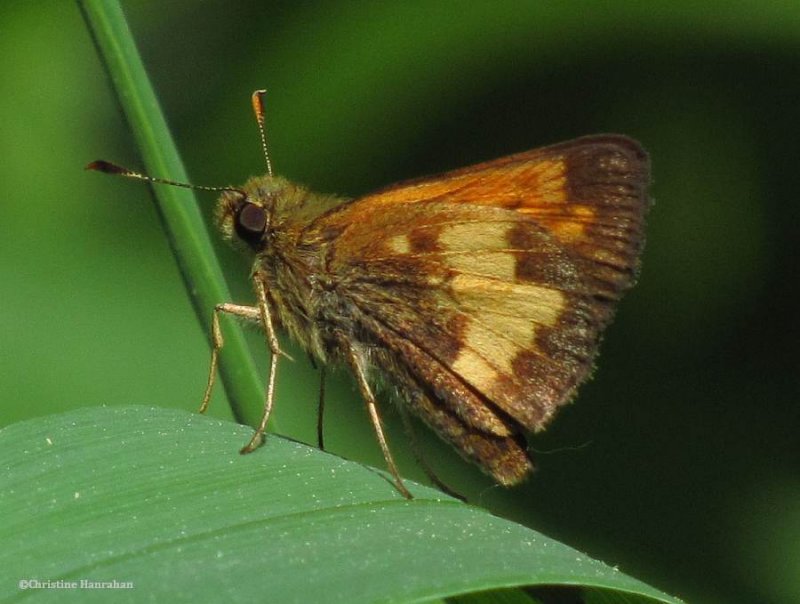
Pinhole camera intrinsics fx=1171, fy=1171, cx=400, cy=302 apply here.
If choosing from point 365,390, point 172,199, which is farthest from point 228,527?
point 365,390

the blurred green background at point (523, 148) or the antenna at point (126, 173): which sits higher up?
the antenna at point (126, 173)

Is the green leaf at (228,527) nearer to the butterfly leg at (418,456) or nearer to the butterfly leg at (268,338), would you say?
the butterfly leg at (268,338)

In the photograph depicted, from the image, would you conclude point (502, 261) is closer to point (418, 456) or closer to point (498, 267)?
point (498, 267)

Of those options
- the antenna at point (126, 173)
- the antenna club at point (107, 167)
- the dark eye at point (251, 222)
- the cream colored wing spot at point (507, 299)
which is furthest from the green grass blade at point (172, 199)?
the cream colored wing spot at point (507, 299)

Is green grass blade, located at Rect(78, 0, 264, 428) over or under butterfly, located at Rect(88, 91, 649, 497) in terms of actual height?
over

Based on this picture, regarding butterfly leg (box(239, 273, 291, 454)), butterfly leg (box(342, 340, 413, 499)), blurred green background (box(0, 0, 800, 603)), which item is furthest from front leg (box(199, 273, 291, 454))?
blurred green background (box(0, 0, 800, 603))

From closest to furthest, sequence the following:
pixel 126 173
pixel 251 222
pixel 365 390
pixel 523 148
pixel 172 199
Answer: pixel 172 199 → pixel 126 173 → pixel 365 390 → pixel 251 222 → pixel 523 148

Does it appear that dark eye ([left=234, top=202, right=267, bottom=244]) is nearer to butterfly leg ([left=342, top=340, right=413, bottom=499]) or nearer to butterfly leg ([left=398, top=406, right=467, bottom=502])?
butterfly leg ([left=342, top=340, right=413, bottom=499])
